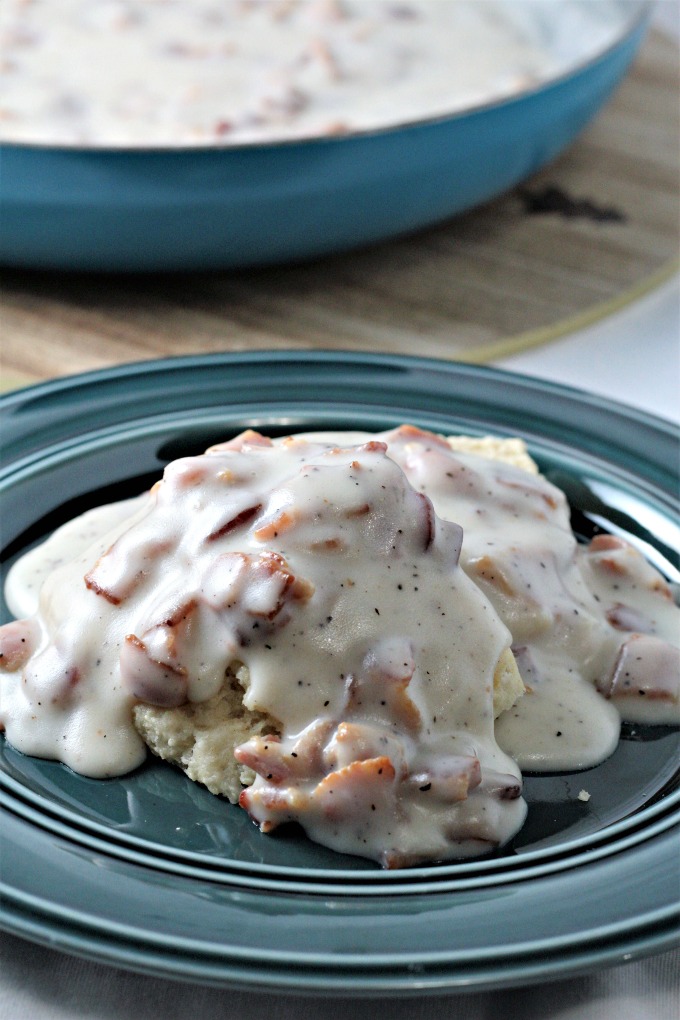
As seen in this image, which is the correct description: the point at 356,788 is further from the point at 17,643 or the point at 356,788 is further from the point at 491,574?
the point at 17,643

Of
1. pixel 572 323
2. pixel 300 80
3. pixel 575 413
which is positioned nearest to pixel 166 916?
pixel 575 413

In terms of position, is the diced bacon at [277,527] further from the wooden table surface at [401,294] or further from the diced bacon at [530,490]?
the wooden table surface at [401,294]

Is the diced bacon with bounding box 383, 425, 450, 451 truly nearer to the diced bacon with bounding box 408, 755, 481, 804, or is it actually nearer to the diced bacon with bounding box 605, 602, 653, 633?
the diced bacon with bounding box 605, 602, 653, 633

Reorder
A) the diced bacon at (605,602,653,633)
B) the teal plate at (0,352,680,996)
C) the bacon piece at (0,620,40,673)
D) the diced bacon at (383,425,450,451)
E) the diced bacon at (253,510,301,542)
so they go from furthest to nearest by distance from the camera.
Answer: the diced bacon at (383,425,450,451) → the diced bacon at (605,602,653,633) → the bacon piece at (0,620,40,673) → the diced bacon at (253,510,301,542) → the teal plate at (0,352,680,996)

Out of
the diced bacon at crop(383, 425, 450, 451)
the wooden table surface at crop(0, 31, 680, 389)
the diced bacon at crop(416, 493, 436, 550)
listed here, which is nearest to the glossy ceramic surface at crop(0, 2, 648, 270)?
the wooden table surface at crop(0, 31, 680, 389)

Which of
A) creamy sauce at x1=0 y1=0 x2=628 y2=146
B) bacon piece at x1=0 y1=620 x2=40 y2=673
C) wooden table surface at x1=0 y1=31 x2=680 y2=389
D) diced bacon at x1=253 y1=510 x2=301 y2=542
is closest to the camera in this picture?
diced bacon at x1=253 y1=510 x2=301 y2=542

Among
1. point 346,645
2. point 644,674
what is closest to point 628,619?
point 644,674

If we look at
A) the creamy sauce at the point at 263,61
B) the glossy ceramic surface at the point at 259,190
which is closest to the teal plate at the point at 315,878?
the glossy ceramic surface at the point at 259,190
